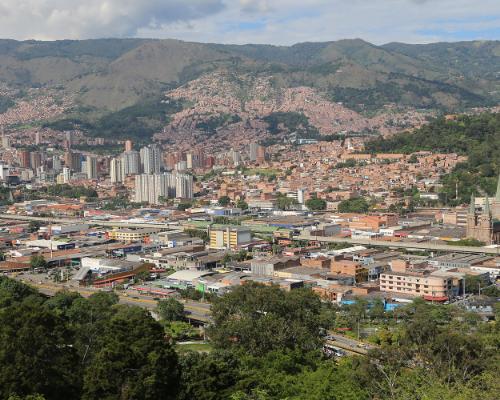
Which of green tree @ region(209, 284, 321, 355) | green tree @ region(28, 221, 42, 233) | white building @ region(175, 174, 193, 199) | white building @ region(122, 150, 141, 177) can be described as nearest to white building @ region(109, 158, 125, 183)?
white building @ region(122, 150, 141, 177)

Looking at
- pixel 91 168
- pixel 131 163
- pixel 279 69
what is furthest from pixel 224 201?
pixel 279 69

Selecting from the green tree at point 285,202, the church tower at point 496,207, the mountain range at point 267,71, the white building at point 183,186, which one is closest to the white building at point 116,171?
the white building at point 183,186

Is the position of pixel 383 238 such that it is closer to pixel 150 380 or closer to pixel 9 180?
pixel 150 380

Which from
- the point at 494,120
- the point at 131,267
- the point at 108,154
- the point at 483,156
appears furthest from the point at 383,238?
the point at 108,154

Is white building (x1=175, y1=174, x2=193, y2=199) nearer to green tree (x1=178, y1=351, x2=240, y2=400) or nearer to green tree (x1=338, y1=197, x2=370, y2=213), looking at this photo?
green tree (x1=338, y1=197, x2=370, y2=213)

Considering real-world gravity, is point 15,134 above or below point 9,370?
above
